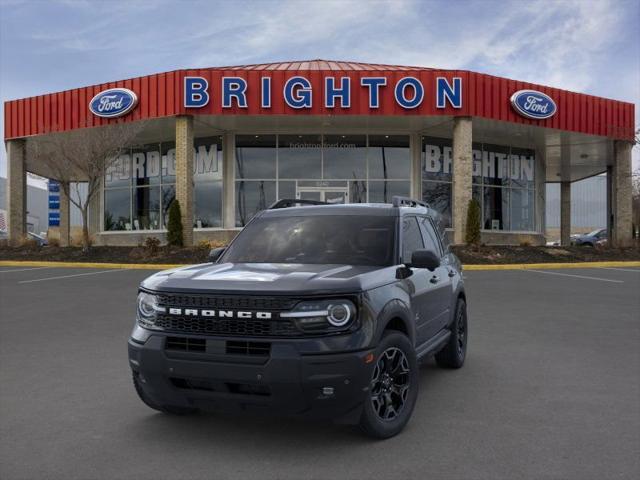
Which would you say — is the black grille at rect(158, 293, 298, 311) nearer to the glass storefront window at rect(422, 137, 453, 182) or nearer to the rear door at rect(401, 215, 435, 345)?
the rear door at rect(401, 215, 435, 345)

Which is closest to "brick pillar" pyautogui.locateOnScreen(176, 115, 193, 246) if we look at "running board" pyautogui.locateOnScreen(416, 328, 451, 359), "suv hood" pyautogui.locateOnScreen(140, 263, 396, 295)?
"running board" pyautogui.locateOnScreen(416, 328, 451, 359)

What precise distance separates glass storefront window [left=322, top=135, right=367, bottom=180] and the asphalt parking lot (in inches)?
705

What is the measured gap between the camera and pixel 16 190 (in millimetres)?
26422

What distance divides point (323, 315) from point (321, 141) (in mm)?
22414

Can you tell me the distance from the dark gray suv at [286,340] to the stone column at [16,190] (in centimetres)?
2522

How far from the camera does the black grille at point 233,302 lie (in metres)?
3.61

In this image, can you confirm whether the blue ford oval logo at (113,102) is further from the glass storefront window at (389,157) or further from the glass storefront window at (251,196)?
the glass storefront window at (389,157)

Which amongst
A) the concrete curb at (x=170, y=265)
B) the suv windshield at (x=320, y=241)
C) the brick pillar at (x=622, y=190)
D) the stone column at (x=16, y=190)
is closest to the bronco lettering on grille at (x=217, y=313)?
the suv windshield at (x=320, y=241)

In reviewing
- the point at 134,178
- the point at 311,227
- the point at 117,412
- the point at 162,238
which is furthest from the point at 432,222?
the point at 134,178

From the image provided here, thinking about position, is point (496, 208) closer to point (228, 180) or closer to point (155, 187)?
point (228, 180)

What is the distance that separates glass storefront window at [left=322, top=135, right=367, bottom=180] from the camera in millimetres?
25500

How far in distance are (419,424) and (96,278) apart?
1343 cm

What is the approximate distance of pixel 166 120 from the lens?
919 inches

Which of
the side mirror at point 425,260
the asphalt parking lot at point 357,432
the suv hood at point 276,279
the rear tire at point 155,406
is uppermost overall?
the side mirror at point 425,260
